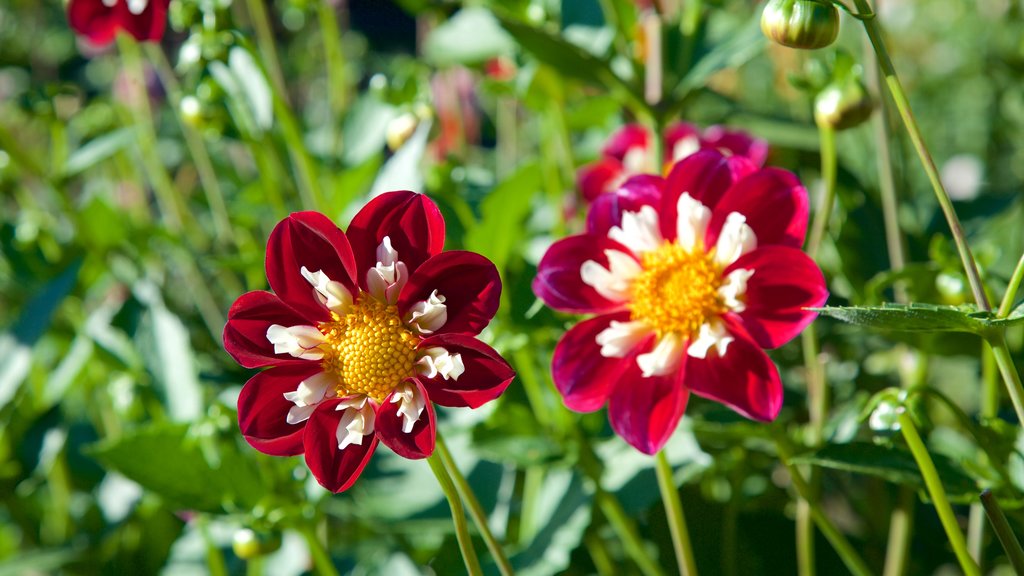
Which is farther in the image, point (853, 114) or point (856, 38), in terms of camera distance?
point (856, 38)

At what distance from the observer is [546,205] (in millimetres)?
989

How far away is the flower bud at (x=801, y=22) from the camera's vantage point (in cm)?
43

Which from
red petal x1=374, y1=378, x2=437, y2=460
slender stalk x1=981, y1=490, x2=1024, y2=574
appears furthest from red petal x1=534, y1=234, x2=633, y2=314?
slender stalk x1=981, y1=490, x2=1024, y2=574

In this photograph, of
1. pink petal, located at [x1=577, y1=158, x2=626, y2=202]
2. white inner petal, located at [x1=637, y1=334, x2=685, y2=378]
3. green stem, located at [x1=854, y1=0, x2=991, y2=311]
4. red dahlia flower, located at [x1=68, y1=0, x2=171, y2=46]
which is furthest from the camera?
pink petal, located at [x1=577, y1=158, x2=626, y2=202]

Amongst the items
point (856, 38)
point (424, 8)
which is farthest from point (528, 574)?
point (856, 38)

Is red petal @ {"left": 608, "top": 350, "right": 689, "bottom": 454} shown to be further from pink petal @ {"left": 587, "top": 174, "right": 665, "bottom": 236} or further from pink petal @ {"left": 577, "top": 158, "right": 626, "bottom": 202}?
pink petal @ {"left": 577, "top": 158, "right": 626, "bottom": 202}

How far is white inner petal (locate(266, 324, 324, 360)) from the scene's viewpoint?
458mm

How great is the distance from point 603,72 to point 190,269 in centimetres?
47

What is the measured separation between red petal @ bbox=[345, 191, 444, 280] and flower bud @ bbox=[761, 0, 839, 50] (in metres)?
0.17

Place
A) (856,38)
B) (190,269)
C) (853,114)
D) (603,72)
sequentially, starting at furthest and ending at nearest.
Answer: (856,38) < (190,269) < (603,72) < (853,114)

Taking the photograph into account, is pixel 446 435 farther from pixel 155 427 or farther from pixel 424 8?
pixel 424 8

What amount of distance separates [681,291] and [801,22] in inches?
6.3

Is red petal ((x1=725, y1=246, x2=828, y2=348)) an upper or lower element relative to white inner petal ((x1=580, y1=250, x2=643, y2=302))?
upper

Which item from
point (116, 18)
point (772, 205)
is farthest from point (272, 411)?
point (116, 18)
